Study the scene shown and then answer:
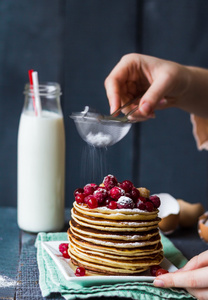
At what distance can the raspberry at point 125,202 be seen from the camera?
98cm

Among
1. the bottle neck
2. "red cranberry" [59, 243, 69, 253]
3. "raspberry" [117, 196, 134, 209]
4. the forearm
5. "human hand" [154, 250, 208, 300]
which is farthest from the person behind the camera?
→ the forearm

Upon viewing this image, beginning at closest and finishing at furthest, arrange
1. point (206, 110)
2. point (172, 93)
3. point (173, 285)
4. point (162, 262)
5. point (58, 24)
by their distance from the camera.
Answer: point (173, 285)
point (162, 262)
point (172, 93)
point (206, 110)
point (58, 24)

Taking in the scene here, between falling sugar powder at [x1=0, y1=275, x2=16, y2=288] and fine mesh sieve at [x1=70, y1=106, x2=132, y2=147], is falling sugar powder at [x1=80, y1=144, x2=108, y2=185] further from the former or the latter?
falling sugar powder at [x1=0, y1=275, x2=16, y2=288]

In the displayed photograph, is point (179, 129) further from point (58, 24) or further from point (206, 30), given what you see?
point (58, 24)

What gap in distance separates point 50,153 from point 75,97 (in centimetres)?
105

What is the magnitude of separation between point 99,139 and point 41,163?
0.28 meters

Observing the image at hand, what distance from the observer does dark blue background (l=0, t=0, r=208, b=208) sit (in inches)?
93.4

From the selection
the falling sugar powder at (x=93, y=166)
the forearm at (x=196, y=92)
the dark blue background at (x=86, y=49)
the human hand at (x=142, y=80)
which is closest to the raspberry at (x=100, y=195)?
the falling sugar powder at (x=93, y=166)

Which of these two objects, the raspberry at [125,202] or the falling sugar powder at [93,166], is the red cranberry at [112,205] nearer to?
the raspberry at [125,202]

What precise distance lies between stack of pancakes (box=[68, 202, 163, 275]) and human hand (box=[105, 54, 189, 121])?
428 mm

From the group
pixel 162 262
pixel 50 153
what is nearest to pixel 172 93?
pixel 50 153

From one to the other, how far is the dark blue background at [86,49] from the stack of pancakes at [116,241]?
1358mm

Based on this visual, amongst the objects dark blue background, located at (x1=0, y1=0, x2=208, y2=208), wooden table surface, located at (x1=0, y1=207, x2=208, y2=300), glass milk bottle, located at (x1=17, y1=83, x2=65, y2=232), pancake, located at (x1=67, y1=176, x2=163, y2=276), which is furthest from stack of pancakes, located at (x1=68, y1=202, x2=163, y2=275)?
dark blue background, located at (x1=0, y1=0, x2=208, y2=208)

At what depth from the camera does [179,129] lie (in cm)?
249
